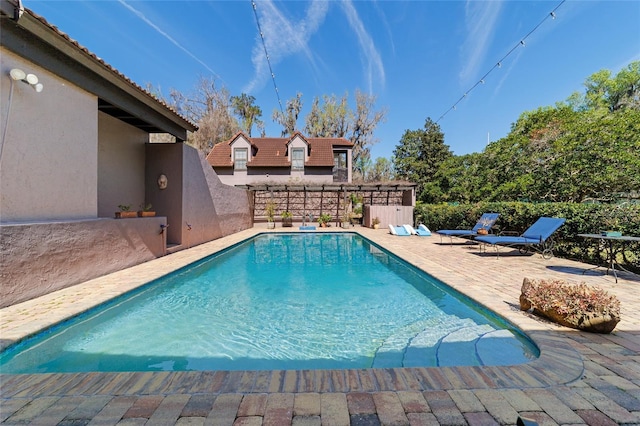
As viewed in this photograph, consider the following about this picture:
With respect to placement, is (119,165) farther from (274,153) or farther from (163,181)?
(274,153)

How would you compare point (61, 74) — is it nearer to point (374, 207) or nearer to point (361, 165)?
point (374, 207)

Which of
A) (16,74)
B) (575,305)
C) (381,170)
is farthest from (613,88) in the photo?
(16,74)

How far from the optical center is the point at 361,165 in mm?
31984

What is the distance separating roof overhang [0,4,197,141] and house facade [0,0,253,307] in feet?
0.04

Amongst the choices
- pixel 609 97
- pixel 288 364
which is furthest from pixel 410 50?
pixel 609 97

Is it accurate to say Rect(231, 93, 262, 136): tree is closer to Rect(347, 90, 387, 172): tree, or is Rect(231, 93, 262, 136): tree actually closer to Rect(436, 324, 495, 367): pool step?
Rect(347, 90, 387, 172): tree

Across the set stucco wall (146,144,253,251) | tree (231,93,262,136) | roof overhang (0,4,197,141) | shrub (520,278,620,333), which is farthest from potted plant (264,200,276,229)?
tree (231,93,262,136)

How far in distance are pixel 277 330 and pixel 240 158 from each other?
1784 cm

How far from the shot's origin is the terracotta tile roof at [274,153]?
1980 centimetres

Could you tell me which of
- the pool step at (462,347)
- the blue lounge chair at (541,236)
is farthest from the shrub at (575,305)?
the blue lounge chair at (541,236)

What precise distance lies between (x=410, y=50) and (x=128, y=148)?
1296cm

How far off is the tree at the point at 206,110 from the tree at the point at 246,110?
495 cm

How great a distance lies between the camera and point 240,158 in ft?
65.7

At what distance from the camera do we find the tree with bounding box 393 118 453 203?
28578 millimetres
